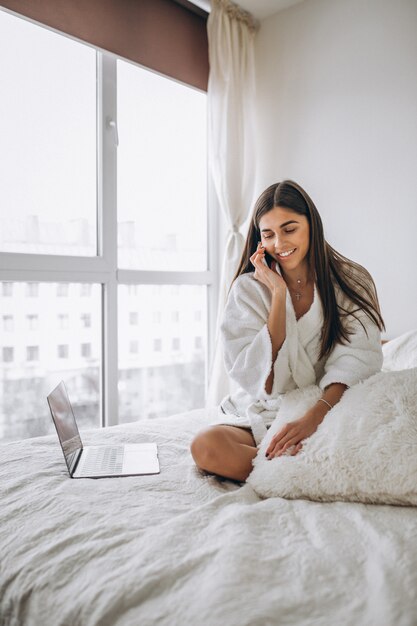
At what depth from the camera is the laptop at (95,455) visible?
4.34 feet

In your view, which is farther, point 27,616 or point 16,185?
point 16,185

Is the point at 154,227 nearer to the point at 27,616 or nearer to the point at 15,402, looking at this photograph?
the point at 15,402

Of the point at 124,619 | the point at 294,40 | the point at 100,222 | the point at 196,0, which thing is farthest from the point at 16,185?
the point at 124,619

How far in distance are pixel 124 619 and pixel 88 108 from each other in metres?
2.29

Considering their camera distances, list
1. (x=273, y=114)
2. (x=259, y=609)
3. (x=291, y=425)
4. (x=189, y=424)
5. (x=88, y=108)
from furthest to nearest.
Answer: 1. (x=273, y=114)
2. (x=88, y=108)
3. (x=189, y=424)
4. (x=291, y=425)
5. (x=259, y=609)

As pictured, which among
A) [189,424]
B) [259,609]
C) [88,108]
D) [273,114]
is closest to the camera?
[259,609]

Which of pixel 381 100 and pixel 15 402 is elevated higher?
pixel 381 100

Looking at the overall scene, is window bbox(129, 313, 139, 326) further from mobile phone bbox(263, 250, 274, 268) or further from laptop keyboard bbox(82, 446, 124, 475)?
laptop keyboard bbox(82, 446, 124, 475)

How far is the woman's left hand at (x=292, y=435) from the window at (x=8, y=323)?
1.37 metres

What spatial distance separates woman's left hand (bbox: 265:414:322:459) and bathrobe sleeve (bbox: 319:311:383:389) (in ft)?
0.57

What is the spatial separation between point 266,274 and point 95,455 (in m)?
0.75

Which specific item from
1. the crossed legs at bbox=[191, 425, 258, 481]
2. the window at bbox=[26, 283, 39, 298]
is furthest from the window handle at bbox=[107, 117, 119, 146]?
the crossed legs at bbox=[191, 425, 258, 481]

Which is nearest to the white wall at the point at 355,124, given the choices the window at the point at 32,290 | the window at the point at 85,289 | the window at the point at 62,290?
the window at the point at 85,289

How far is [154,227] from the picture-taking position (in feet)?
9.11
